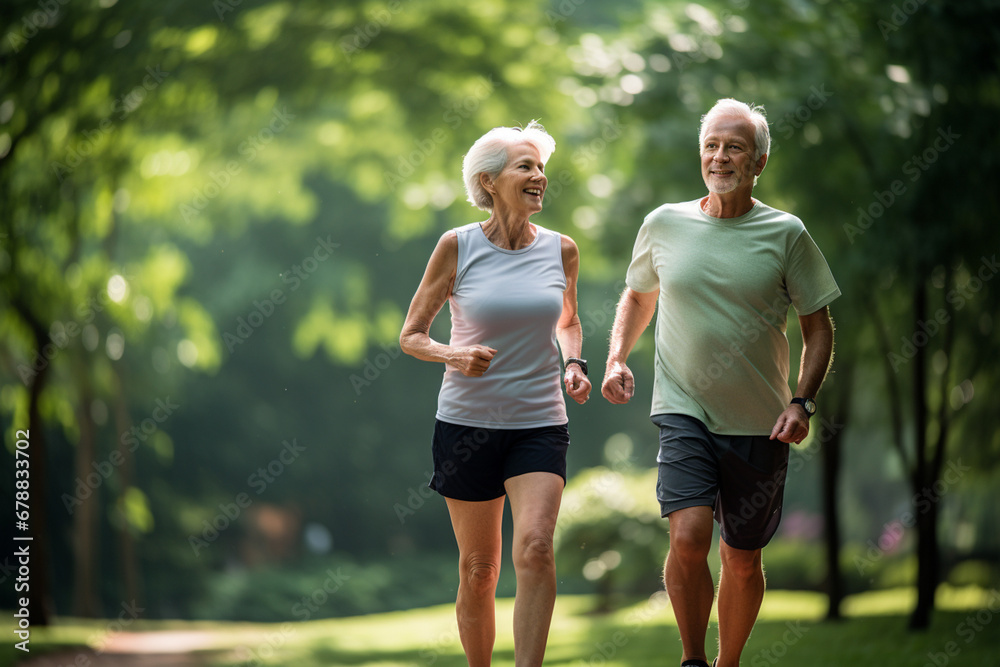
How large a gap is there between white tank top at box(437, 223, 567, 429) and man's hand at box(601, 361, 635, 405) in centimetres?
16

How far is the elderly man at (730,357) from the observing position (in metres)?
Answer: 3.47

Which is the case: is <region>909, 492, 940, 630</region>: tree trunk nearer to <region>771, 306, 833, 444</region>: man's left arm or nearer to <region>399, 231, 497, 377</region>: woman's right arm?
Result: <region>771, 306, 833, 444</region>: man's left arm

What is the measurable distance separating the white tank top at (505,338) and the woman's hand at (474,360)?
18 cm

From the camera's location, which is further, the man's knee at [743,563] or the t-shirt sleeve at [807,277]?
the man's knee at [743,563]

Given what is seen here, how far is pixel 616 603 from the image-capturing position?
439 inches

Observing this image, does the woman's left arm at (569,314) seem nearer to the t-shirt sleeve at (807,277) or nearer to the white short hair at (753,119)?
the white short hair at (753,119)

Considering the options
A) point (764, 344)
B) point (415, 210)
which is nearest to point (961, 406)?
point (764, 344)

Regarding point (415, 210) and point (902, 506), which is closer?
point (902, 506)

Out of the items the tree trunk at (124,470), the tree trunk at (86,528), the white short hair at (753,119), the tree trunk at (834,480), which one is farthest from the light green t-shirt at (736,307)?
the tree trunk at (124,470)

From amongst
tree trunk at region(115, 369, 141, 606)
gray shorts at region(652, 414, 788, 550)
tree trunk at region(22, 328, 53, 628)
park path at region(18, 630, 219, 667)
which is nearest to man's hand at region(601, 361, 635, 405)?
gray shorts at region(652, 414, 788, 550)

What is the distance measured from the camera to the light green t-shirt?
3.49 m

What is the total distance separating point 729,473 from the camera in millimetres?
3541

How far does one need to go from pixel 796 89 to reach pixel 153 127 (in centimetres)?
572

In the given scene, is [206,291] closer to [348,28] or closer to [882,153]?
[348,28]
